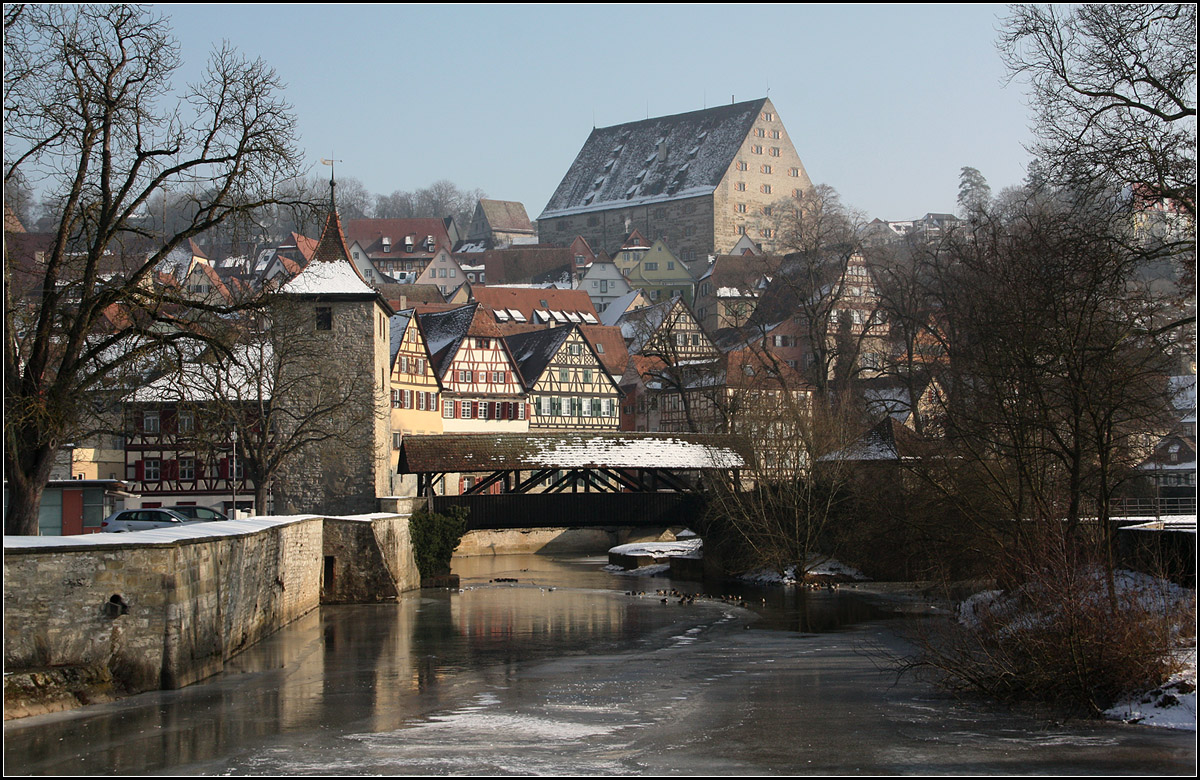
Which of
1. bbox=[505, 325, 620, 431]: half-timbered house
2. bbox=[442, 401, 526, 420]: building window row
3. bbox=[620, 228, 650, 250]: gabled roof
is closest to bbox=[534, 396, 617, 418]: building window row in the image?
bbox=[505, 325, 620, 431]: half-timbered house

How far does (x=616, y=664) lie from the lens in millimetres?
16891

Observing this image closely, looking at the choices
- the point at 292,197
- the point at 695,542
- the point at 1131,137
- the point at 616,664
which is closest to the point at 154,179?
the point at 292,197

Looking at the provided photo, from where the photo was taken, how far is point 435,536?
98.3 feet

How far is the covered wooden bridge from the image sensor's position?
31172 mm

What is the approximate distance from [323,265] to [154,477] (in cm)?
871

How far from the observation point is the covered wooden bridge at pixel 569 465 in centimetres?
3117

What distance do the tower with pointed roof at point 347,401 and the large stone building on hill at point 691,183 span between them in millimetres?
65756

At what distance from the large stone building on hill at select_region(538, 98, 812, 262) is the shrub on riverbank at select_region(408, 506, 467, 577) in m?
65.5

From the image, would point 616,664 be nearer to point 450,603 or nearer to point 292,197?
point 292,197

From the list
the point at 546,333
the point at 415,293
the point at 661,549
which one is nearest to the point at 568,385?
the point at 546,333

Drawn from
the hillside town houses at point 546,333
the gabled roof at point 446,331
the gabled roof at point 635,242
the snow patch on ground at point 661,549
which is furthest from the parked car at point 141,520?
the gabled roof at point 635,242

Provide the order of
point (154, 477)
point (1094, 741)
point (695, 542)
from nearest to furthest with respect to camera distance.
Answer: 1. point (1094, 741)
2. point (154, 477)
3. point (695, 542)

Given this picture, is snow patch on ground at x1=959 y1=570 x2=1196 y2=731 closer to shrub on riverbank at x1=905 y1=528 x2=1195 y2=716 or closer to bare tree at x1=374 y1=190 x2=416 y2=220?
shrub on riverbank at x1=905 y1=528 x2=1195 y2=716

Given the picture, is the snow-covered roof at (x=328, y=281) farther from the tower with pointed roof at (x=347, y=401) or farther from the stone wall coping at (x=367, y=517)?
the stone wall coping at (x=367, y=517)
